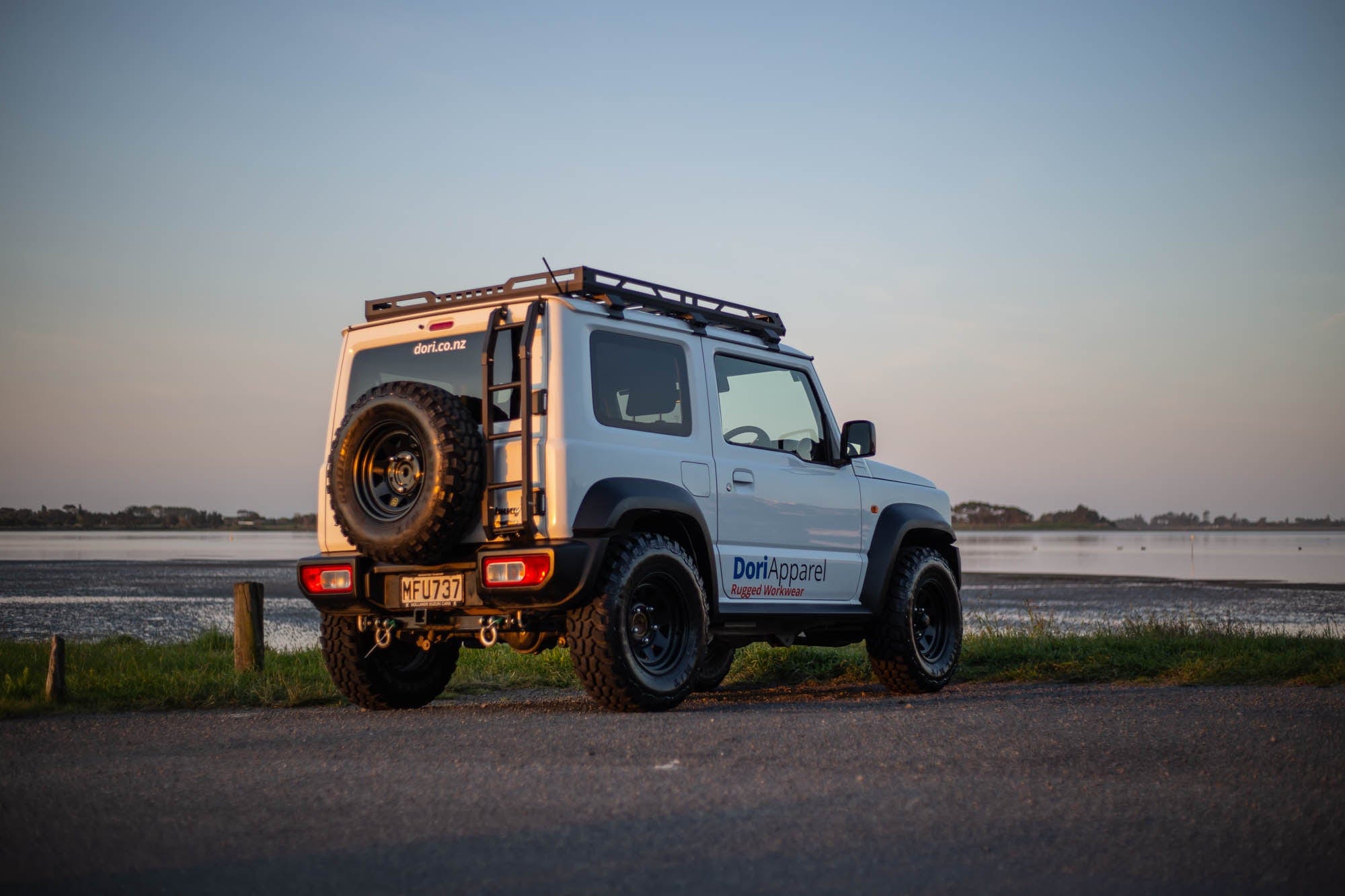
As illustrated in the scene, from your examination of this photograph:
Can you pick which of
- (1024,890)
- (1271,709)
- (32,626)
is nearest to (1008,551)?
(32,626)

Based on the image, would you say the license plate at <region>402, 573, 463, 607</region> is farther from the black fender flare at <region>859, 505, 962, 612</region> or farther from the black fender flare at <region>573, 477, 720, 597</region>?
the black fender flare at <region>859, 505, 962, 612</region>

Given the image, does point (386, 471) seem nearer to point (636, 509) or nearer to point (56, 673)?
point (636, 509)

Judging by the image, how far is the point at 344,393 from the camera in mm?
8039

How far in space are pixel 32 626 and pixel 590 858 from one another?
51.5 ft

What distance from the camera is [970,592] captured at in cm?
2573

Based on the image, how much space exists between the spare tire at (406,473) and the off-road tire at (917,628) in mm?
3603

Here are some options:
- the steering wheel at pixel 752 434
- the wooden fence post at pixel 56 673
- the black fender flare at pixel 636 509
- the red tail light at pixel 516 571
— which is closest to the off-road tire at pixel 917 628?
the steering wheel at pixel 752 434

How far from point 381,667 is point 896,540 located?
388 cm

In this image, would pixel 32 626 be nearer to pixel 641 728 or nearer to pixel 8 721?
pixel 8 721

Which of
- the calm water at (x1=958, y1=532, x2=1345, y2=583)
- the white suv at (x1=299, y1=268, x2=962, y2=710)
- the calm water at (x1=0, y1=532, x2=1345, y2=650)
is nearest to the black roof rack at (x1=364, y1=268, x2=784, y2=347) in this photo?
the white suv at (x1=299, y1=268, x2=962, y2=710)

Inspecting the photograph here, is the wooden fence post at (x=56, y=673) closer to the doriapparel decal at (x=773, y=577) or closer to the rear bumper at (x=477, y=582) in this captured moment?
the rear bumper at (x=477, y=582)

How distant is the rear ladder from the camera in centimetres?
684

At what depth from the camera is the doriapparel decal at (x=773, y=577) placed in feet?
26.5

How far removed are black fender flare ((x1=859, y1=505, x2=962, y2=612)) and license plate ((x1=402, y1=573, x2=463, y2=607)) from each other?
3377 millimetres
